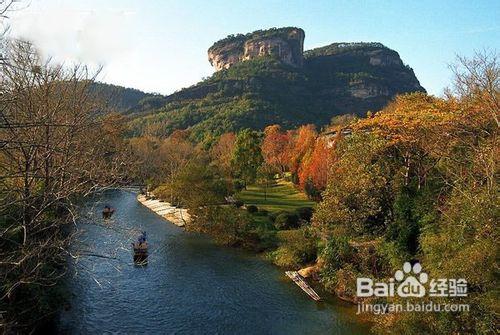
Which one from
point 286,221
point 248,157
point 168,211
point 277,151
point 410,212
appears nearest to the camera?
point 410,212

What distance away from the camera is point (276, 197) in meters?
55.2

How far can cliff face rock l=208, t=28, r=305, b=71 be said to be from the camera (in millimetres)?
169875

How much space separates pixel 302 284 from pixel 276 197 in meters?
29.0

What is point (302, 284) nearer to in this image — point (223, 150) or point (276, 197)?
point (276, 197)

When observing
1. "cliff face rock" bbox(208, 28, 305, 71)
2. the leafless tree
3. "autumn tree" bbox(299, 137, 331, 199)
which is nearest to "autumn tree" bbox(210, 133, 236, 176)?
"autumn tree" bbox(299, 137, 331, 199)

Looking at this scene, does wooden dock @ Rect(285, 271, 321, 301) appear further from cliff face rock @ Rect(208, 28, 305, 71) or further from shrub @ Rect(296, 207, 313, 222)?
A: cliff face rock @ Rect(208, 28, 305, 71)

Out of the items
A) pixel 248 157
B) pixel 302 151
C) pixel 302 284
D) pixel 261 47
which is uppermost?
pixel 261 47

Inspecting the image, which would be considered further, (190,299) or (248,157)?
(248,157)

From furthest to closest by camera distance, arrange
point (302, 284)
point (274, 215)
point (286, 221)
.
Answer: point (274, 215) → point (286, 221) → point (302, 284)

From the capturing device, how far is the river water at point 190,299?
20.7m

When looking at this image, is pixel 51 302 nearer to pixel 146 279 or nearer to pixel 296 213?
pixel 146 279

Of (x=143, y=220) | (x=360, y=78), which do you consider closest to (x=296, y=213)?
(x=143, y=220)

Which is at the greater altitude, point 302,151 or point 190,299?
point 302,151

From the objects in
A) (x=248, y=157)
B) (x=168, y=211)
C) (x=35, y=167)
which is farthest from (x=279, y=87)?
(x=35, y=167)
